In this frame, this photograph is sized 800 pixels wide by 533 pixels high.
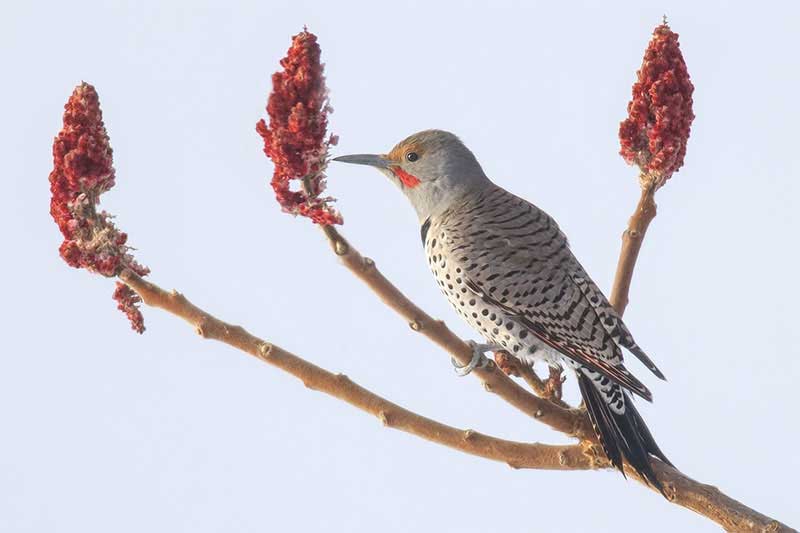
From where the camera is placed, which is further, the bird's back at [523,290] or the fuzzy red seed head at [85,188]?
the bird's back at [523,290]

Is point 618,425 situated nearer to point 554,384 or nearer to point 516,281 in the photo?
point 554,384

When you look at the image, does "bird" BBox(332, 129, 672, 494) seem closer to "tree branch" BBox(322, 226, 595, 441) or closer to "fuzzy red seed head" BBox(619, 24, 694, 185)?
"tree branch" BBox(322, 226, 595, 441)

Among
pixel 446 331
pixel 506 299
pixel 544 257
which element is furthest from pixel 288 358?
pixel 544 257

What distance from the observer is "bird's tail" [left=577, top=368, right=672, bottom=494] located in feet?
6.51

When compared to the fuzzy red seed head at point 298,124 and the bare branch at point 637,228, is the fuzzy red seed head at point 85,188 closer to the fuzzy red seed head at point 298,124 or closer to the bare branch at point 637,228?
the fuzzy red seed head at point 298,124

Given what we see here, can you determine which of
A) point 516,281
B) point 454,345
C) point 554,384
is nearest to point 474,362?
Result: point 454,345

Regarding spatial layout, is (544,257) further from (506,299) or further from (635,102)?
(635,102)

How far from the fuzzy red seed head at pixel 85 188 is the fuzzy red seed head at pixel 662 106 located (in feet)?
3.68

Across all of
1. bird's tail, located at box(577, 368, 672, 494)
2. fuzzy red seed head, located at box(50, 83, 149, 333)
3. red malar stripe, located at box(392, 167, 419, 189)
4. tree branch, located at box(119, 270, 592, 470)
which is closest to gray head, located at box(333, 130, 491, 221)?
red malar stripe, located at box(392, 167, 419, 189)

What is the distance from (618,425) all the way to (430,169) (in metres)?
0.84

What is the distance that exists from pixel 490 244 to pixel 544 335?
0.28m

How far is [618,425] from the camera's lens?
2.07 meters

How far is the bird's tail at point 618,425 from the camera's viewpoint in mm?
1983

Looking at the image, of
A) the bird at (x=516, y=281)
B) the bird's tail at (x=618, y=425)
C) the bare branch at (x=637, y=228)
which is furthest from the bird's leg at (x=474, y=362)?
the bare branch at (x=637, y=228)
